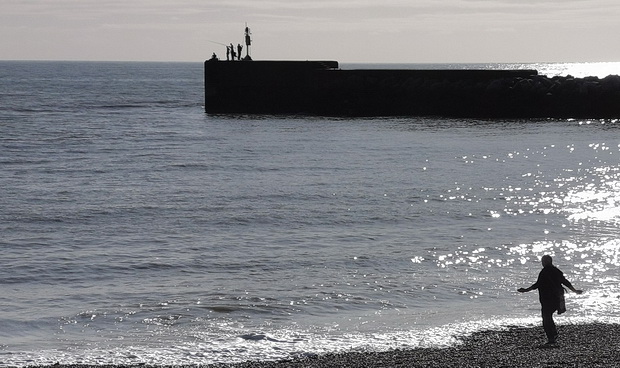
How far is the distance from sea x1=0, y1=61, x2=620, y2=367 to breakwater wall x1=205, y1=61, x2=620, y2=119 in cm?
908

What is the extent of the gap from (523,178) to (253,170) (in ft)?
27.4

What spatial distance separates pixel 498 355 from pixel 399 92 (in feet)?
129

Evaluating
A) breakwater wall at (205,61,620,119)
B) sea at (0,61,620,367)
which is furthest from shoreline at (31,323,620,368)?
breakwater wall at (205,61,620,119)

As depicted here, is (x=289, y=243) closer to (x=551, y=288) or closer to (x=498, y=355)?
(x=551, y=288)

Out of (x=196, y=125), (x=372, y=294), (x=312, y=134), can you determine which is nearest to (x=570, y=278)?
(x=372, y=294)

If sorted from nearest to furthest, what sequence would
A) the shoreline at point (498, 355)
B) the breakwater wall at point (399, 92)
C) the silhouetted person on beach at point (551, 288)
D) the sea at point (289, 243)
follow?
1. the shoreline at point (498, 355)
2. the silhouetted person on beach at point (551, 288)
3. the sea at point (289, 243)
4. the breakwater wall at point (399, 92)

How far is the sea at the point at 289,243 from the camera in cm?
1182

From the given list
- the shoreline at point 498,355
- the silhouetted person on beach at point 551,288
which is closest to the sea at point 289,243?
the shoreline at point 498,355

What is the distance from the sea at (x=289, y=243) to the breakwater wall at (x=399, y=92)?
29.8ft

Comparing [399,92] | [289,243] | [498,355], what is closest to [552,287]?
[498,355]

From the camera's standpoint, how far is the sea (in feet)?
38.8

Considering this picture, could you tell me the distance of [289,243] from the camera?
17625mm

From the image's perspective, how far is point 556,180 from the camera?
2745cm

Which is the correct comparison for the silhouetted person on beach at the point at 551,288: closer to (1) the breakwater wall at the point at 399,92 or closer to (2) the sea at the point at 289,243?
(2) the sea at the point at 289,243
